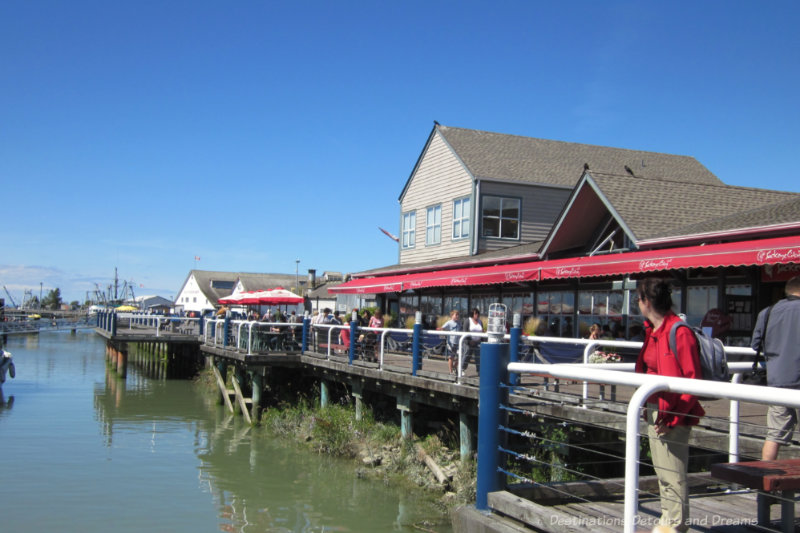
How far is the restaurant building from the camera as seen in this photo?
1309 cm

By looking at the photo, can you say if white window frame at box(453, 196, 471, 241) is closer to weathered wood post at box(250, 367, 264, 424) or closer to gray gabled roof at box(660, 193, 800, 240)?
weathered wood post at box(250, 367, 264, 424)

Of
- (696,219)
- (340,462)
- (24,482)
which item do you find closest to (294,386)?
(340,462)

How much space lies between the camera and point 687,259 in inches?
490

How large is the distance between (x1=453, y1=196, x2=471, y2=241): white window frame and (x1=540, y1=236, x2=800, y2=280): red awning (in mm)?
8113

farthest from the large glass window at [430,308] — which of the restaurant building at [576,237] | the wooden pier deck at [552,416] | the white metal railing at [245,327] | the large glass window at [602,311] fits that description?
the large glass window at [602,311]

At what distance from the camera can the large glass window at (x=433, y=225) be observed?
85.0 feet

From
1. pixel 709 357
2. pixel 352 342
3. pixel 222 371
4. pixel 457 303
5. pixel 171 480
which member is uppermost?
pixel 457 303

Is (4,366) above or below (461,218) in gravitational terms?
below

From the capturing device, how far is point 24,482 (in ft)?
46.9

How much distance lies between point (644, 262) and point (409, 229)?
50.5 feet

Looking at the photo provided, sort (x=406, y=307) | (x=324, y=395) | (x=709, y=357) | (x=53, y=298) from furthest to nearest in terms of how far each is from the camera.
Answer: (x=53, y=298), (x=406, y=307), (x=324, y=395), (x=709, y=357)

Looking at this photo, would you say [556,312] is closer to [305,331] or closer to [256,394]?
[305,331]

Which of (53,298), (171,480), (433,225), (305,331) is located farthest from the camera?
(53,298)

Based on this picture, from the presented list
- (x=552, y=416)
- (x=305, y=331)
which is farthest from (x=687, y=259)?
(x=305, y=331)
